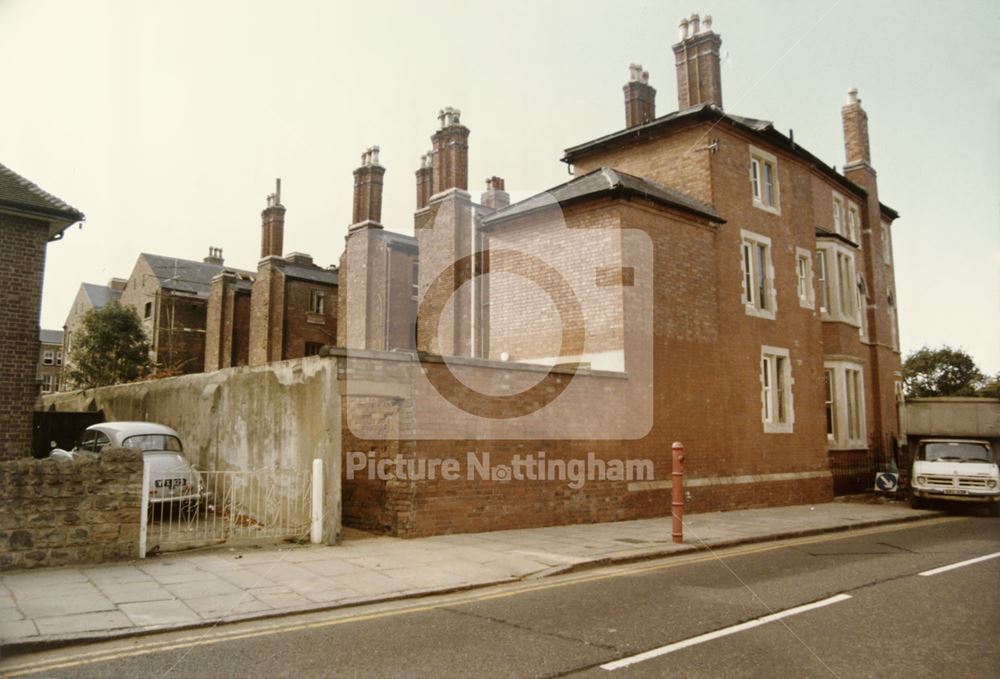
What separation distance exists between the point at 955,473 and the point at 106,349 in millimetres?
33691

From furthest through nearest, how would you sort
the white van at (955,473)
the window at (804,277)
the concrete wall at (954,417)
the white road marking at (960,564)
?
the window at (804,277), the concrete wall at (954,417), the white van at (955,473), the white road marking at (960,564)

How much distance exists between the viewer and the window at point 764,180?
62.5ft

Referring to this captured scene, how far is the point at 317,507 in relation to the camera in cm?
1002

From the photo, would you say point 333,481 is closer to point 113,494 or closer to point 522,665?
point 113,494

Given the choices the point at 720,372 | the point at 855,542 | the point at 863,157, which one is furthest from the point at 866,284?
the point at 855,542

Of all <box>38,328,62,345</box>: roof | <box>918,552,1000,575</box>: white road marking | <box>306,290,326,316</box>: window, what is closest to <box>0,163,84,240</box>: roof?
<box>918,552,1000,575</box>: white road marking

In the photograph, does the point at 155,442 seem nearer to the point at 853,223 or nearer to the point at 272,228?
the point at 272,228

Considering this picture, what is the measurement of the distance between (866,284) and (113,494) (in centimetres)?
2568

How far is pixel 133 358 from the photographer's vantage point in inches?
1260

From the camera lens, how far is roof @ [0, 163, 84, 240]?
46.0ft

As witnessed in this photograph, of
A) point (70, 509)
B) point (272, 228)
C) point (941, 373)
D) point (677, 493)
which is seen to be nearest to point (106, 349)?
point (272, 228)

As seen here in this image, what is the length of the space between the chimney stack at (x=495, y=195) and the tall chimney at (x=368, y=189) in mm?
4676

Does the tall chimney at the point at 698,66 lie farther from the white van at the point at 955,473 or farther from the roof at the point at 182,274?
the roof at the point at 182,274

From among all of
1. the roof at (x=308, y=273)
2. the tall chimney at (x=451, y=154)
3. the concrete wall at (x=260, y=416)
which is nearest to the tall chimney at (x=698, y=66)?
the tall chimney at (x=451, y=154)
